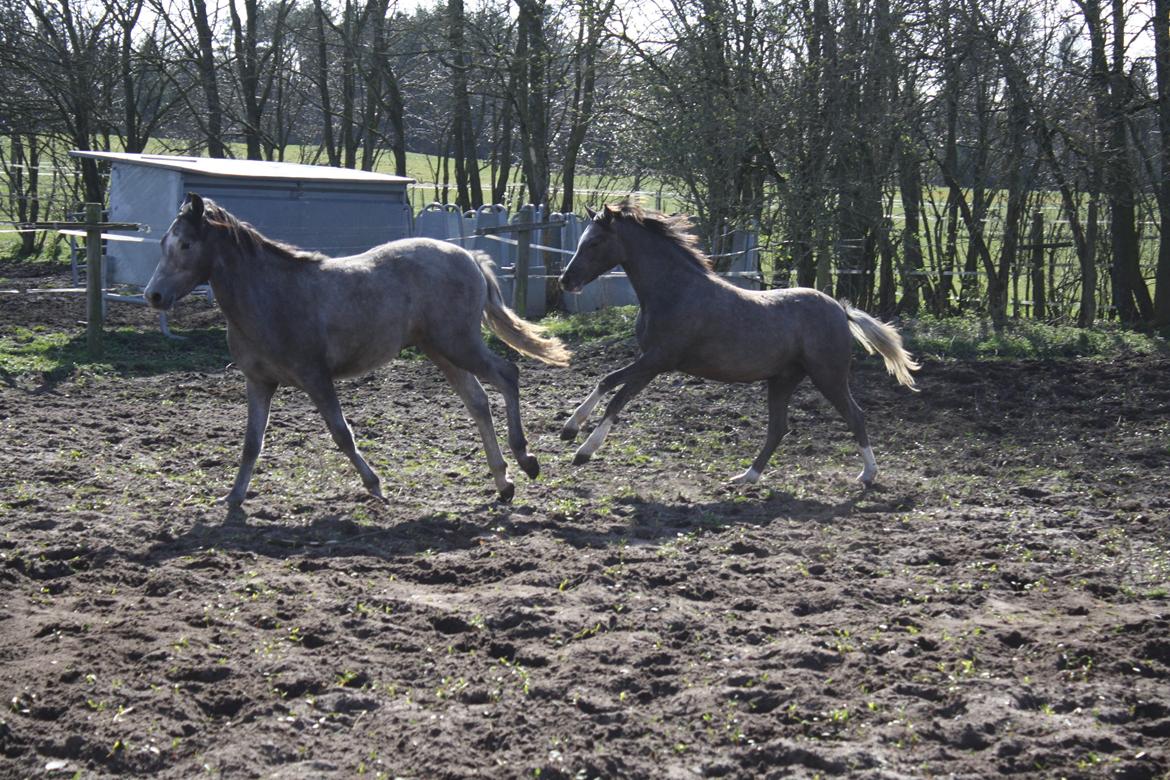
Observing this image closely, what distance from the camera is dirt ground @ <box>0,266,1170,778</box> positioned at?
11.7ft

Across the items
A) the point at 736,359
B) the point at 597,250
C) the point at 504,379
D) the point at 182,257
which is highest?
the point at 597,250

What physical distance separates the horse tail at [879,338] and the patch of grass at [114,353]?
6468 mm

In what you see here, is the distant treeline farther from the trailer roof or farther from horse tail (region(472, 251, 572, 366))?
horse tail (region(472, 251, 572, 366))

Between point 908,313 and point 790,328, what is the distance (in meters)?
8.64

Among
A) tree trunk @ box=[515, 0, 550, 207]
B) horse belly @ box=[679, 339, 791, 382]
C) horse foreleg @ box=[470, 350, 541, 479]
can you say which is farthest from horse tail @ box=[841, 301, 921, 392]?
tree trunk @ box=[515, 0, 550, 207]

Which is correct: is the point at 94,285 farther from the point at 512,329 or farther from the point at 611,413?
the point at 611,413

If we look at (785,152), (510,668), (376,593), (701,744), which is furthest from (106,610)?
(785,152)

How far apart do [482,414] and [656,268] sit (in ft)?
4.89

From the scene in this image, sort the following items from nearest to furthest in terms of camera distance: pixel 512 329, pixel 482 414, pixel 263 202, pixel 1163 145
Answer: pixel 482 414 → pixel 512 329 → pixel 1163 145 → pixel 263 202

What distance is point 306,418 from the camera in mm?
9344

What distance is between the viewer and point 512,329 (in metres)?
7.73

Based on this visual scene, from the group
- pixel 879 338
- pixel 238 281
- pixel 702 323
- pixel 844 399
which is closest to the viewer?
pixel 238 281

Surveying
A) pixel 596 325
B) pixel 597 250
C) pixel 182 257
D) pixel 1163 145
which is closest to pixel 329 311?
pixel 182 257

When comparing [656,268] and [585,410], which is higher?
[656,268]
